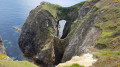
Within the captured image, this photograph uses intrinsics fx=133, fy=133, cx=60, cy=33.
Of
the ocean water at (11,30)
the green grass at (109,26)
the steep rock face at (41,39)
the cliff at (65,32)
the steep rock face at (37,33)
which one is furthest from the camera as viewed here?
the ocean water at (11,30)

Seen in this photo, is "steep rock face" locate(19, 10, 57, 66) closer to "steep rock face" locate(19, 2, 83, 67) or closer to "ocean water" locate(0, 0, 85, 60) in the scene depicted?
"steep rock face" locate(19, 2, 83, 67)

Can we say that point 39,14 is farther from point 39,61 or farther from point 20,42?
point 39,61

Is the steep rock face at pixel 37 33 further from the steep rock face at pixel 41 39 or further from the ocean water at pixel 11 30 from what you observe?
the ocean water at pixel 11 30

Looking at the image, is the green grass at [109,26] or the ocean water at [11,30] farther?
the ocean water at [11,30]

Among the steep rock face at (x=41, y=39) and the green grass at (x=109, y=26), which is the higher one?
the green grass at (x=109, y=26)

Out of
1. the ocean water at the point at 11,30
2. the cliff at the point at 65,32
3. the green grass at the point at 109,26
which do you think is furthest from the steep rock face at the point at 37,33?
the green grass at the point at 109,26

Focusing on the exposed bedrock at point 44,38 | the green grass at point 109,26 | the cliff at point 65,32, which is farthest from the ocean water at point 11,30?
the green grass at point 109,26

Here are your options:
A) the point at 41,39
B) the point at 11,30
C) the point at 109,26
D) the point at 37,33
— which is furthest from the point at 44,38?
the point at 109,26

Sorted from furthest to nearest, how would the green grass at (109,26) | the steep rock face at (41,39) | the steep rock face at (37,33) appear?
the steep rock face at (37,33), the steep rock face at (41,39), the green grass at (109,26)

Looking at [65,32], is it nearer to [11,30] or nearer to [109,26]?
[11,30]

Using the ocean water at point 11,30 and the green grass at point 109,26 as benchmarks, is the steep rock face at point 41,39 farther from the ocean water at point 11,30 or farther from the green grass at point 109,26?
the green grass at point 109,26

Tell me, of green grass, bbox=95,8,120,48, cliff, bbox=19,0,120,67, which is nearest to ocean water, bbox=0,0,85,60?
cliff, bbox=19,0,120,67
